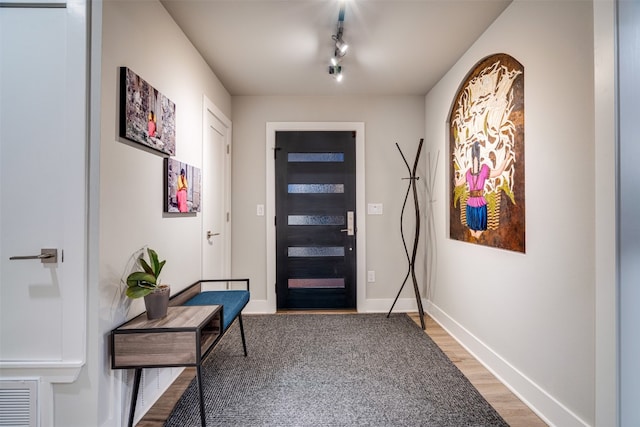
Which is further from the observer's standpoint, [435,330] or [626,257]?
[435,330]

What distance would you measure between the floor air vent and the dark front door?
7.22ft

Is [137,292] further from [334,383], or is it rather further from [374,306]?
[374,306]

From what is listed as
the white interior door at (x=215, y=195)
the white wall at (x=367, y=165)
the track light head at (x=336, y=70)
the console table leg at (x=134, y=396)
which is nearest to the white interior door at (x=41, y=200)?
the console table leg at (x=134, y=396)

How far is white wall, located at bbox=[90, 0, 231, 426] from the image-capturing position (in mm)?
1398

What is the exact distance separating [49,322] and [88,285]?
258mm

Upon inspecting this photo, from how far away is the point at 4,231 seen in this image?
1355 mm

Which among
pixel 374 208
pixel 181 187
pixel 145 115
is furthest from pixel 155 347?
pixel 374 208

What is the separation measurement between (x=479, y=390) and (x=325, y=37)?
9.00ft

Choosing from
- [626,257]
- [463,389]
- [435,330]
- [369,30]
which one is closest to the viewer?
[626,257]

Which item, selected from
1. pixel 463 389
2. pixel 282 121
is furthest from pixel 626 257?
pixel 282 121

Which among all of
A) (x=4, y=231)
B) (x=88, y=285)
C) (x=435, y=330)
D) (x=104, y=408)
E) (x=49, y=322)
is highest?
(x=4, y=231)

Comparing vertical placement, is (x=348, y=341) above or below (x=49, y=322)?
below

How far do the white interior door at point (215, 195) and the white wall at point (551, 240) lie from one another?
7.77ft

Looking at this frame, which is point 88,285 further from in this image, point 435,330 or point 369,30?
point 435,330
